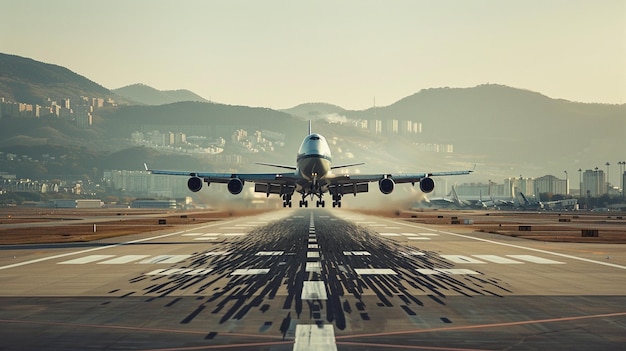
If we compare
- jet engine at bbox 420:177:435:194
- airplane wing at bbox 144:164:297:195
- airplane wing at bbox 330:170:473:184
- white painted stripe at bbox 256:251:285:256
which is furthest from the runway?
airplane wing at bbox 330:170:473:184

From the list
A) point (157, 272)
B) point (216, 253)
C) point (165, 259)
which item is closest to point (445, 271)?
point (157, 272)

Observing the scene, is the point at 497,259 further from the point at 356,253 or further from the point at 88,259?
the point at 88,259

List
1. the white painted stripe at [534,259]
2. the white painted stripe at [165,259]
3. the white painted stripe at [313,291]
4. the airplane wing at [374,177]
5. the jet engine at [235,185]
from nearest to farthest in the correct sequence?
the white painted stripe at [313,291], the white painted stripe at [165,259], the white painted stripe at [534,259], the jet engine at [235,185], the airplane wing at [374,177]

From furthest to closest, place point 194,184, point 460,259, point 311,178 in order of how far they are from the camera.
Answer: point 311,178
point 194,184
point 460,259

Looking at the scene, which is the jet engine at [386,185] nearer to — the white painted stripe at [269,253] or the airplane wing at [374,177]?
the airplane wing at [374,177]

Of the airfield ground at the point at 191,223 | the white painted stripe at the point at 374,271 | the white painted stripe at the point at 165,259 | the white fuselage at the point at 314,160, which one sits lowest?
the airfield ground at the point at 191,223

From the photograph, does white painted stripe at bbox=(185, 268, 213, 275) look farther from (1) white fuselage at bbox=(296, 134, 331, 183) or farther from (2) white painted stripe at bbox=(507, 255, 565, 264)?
(1) white fuselage at bbox=(296, 134, 331, 183)

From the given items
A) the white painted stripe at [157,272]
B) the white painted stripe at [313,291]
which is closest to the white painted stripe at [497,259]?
the white painted stripe at [313,291]
